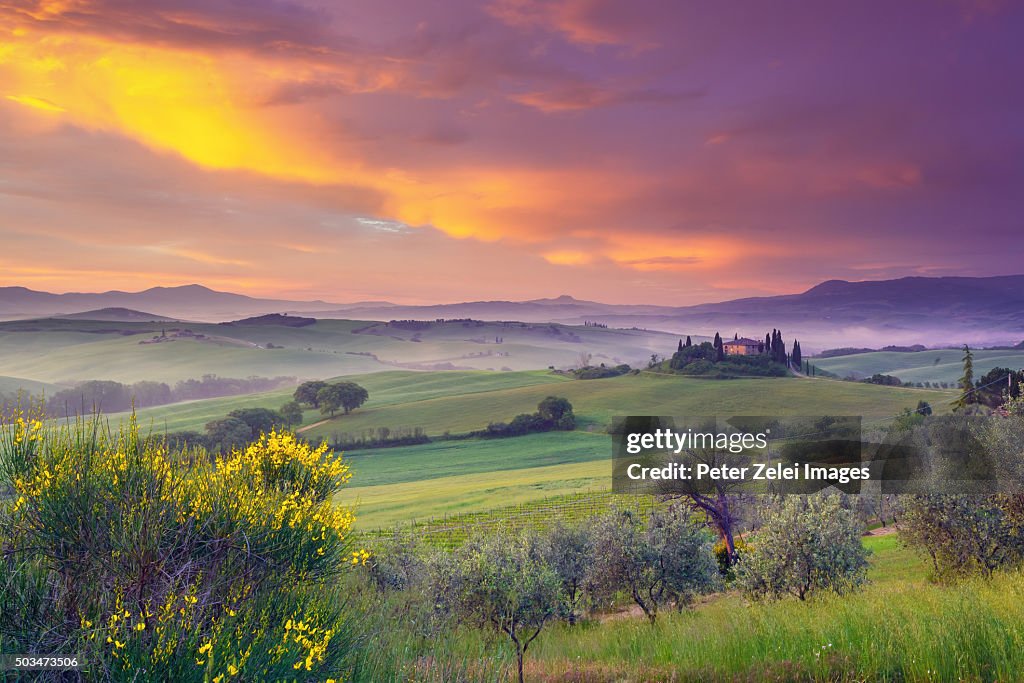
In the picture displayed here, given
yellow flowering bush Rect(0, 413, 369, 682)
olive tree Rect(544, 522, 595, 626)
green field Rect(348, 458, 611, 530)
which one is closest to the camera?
yellow flowering bush Rect(0, 413, 369, 682)

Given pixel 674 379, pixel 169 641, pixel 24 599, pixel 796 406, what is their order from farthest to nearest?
pixel 674 379 → pixel 796 406 → pixel 24 599 → pixel 169 641

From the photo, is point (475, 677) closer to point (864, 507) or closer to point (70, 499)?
point (70, 499)

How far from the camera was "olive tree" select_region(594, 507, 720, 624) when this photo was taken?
38.5 m

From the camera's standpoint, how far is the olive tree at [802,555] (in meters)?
29.2

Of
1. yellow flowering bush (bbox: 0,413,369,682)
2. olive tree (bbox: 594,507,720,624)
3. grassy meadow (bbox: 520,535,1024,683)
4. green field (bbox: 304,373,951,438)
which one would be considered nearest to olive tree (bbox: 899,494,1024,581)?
grassy meadow (bbox: 520,535,1024,683)

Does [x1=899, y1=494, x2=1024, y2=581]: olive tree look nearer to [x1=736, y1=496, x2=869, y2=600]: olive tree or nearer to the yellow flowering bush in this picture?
[x1=736, y1=496, x2=869, y2=600]: olive tree

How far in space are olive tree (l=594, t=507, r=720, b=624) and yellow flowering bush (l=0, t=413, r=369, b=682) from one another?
29491 millimetres

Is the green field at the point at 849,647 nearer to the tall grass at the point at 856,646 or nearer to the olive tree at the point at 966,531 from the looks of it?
the tall grass at the point at 856,646

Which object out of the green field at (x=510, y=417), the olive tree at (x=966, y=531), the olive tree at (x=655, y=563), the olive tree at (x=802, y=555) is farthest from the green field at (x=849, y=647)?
the green field at (x=510, y=417)

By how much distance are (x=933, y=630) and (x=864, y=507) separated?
203ft

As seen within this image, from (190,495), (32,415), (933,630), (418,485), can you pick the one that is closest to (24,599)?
(190,495)

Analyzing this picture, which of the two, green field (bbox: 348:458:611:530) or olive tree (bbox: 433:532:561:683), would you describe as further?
green field (bbox: 348:458:611:530)

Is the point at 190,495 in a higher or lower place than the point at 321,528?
higher

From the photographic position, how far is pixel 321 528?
42.5 feet
